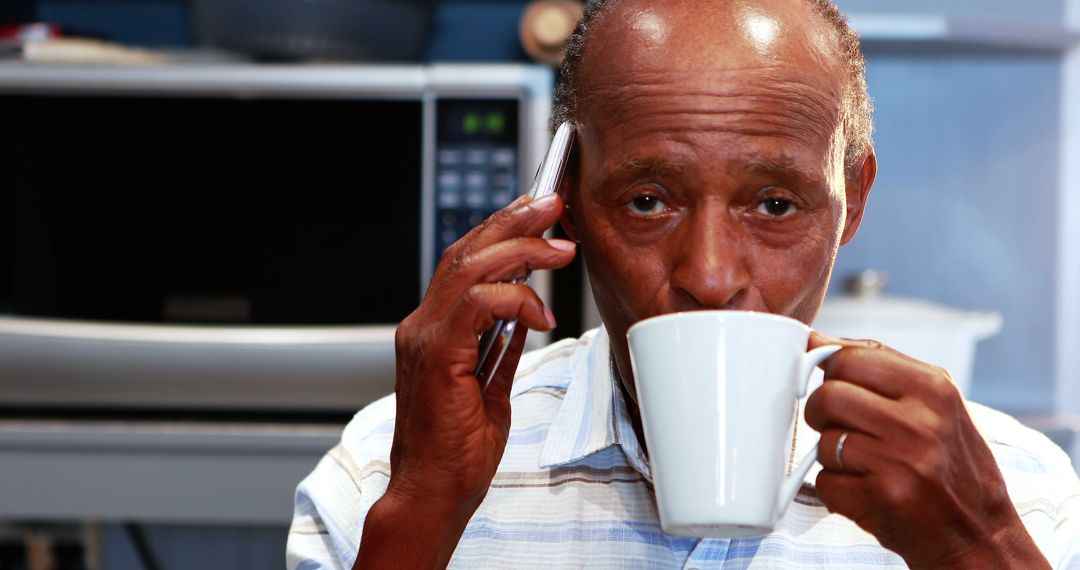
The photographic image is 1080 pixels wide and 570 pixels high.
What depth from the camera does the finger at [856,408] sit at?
60 cm

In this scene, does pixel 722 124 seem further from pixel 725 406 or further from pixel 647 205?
pixel 725 406

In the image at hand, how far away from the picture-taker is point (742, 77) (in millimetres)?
767

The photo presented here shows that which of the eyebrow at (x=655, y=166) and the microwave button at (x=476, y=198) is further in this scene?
the microwave button at (x=476, y=198)

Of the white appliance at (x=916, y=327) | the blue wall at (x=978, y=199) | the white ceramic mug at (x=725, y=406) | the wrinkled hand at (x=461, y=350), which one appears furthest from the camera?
the blue wall at (x=978, y=199)

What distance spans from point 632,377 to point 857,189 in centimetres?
26

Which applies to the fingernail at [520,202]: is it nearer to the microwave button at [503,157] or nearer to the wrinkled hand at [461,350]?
the wrinkled hand at [461,350]

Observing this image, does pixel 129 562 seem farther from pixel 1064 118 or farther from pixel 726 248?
pixel 1064 118

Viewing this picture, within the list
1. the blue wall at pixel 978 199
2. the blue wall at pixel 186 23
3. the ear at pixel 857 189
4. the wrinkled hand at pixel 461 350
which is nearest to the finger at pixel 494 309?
the wrinkled hand at pixel 461 350

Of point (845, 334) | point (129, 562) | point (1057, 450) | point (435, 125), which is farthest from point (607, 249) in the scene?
point (129, 562)

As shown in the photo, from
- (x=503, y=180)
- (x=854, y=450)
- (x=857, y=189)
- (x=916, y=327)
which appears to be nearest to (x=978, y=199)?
(x=916, y=327)

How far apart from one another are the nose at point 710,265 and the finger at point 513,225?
0.09m

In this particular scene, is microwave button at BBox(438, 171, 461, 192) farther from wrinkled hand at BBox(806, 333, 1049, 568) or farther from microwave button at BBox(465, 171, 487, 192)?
wrinkled hand at BBox(806, 333, 1049, 568)

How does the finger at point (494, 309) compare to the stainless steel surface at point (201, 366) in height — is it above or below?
above

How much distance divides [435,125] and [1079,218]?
1.06 m
